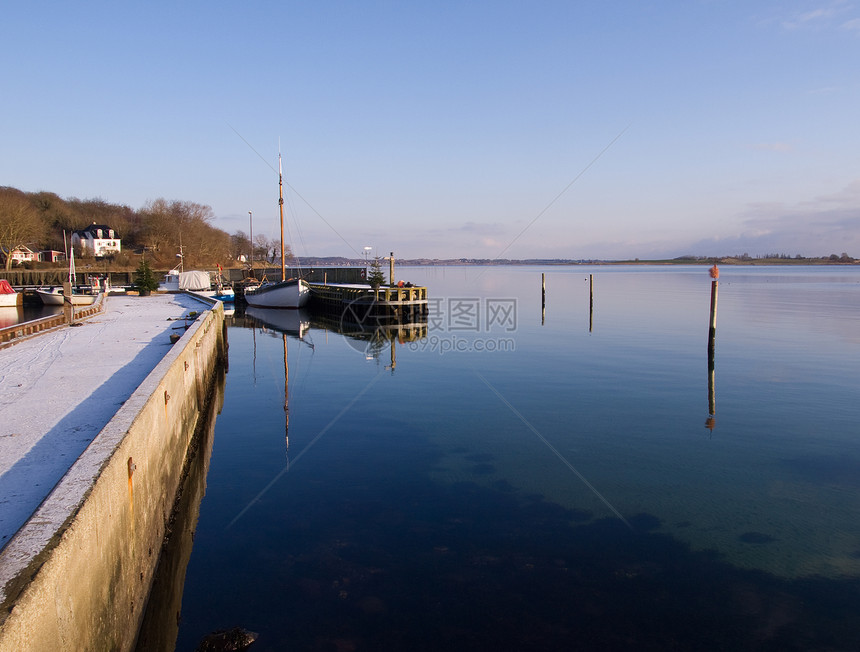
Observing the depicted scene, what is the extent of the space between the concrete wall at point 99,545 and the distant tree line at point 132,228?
7932 centimetres

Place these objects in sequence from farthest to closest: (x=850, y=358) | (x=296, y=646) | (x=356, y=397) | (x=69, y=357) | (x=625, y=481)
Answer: (x=850, y=358) < (x=356, y=397) < (x=69, y=357) < (x=625, y=481) < (x=296, y=646)

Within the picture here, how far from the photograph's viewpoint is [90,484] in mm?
4152

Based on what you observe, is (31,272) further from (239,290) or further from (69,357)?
(69,357)

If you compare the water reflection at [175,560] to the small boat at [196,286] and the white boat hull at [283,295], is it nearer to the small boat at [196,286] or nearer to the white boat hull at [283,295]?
the white boat hull at [283,295]

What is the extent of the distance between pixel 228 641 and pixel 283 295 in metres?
41.4

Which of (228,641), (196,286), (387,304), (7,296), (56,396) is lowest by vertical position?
(228,641)

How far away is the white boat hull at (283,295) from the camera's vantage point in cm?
4472

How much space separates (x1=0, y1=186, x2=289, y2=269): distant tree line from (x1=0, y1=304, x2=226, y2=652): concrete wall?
260 ft

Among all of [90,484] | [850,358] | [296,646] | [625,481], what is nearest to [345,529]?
[296,646]

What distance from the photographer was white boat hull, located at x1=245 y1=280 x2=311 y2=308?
44719mm

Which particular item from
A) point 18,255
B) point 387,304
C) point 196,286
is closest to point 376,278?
point 387,304

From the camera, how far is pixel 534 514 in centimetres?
798

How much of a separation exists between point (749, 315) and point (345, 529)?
118 ft

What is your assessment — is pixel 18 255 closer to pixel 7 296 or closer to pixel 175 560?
pixel 7 296
